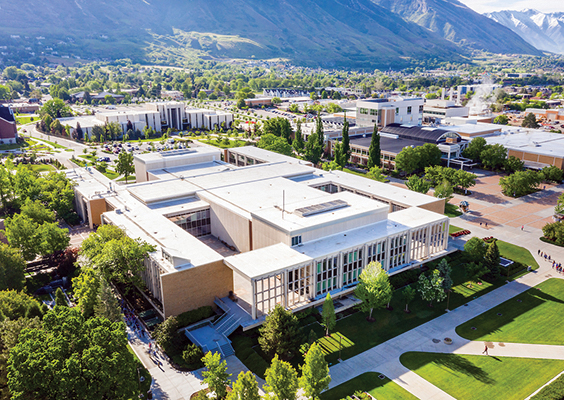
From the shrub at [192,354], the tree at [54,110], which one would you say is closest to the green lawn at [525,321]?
the shrub at [192,354]

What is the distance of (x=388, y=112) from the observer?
132 metres

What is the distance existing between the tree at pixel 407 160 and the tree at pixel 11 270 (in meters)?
78.5

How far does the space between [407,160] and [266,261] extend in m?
64.1

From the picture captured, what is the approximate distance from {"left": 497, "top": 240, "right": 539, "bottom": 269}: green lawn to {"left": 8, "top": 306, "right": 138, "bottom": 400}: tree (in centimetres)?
5383

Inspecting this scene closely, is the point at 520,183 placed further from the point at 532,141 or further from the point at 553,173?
the point at 532,141

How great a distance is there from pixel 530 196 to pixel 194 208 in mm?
69855

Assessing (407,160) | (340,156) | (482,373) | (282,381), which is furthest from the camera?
(340,156)

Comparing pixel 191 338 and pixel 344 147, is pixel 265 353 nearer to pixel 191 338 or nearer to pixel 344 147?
pixel 191 338

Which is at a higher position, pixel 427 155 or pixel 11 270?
pixel 427 155

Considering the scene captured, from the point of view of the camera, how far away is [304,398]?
36000 millimetres

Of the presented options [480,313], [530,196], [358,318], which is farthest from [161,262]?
[530,196]

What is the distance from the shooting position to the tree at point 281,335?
3844 centimetres

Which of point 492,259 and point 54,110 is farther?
point 54,110

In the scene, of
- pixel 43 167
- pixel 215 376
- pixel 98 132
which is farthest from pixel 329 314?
pixel 98 132
